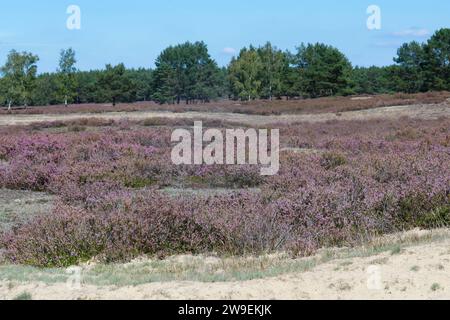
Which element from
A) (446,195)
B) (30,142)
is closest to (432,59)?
(30,142)

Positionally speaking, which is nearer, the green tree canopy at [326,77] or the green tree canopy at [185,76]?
the green tree canopy at [326,77]

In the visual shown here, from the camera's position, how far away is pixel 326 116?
44.3 metres

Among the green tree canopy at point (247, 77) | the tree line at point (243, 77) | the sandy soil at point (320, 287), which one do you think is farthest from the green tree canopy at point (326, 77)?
the sandy soil at point (320, 287)

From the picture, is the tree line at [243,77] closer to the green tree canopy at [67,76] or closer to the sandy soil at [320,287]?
the green tree canopy at [67,76]

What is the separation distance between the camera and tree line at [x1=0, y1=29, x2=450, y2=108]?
268 ft

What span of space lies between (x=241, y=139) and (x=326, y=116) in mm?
20241

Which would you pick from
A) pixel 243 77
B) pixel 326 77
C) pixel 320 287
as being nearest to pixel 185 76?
pixel 243 77

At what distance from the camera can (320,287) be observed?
19.7 feet

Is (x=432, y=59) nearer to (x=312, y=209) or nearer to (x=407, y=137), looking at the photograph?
(x=407, y=137)

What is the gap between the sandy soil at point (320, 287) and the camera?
575 cm

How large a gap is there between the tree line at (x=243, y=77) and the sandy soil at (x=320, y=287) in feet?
252

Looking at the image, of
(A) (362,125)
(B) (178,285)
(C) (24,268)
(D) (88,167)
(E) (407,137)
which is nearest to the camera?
(B) (178,285)

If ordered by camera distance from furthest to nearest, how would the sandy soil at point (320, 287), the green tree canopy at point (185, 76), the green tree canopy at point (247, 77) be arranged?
the green tree canopy at point (185, 76), the green tree canopy at point (247, 77), the sandy soil at point (320, 287)

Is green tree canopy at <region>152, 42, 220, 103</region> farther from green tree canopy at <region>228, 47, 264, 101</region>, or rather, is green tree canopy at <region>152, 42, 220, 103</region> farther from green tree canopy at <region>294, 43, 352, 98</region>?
green tree canopy at <region>294, 43, 352, 98</region>
